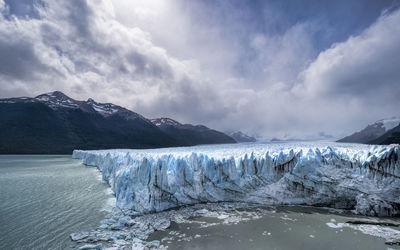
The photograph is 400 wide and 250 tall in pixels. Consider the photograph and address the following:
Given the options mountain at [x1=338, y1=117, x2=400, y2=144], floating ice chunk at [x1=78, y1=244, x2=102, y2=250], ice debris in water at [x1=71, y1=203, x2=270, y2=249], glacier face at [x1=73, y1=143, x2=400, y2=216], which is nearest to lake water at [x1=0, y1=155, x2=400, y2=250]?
ice debris in water at [x1=71, y1=203, x2=270, y2=249]

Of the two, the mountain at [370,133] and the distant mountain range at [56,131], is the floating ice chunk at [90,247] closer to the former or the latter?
the distant mountain range at [56,131]

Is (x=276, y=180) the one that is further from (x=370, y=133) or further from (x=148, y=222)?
(x=370, y=133)

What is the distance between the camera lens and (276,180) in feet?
35.9

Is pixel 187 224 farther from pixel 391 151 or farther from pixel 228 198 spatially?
pixel 391 151

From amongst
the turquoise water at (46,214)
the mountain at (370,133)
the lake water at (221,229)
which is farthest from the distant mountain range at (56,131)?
the mountain at (370,133)

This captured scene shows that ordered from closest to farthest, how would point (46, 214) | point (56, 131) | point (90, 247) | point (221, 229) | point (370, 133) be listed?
point (90, 247), point (221, 229), point (46, 214), point (56, 131), point (370, 133)

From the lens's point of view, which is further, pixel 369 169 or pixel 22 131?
pixel 22 131

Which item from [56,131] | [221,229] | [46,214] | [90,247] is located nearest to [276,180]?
[221,229]

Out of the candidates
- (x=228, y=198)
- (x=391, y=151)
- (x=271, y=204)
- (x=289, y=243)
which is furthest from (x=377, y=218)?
(x=228, y=198)

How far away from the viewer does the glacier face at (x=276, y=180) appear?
889cm

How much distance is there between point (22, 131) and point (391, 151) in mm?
130382

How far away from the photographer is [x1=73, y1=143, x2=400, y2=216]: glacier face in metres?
8.89

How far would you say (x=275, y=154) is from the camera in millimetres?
11258

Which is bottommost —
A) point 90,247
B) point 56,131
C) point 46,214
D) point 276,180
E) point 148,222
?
point 46,214
